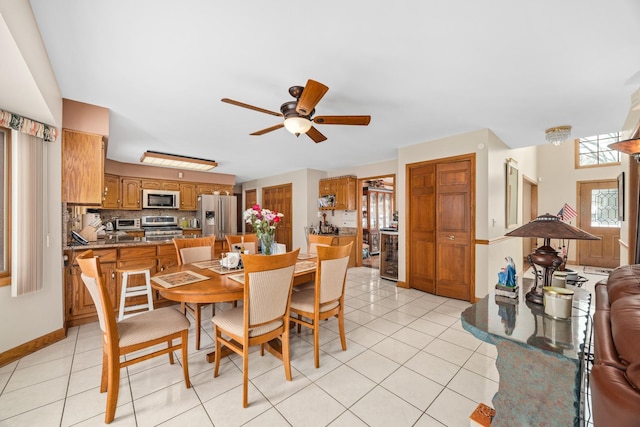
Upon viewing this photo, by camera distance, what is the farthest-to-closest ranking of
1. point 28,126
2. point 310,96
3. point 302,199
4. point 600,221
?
point 302,199, point 600,221, point 28,126, point 310,96

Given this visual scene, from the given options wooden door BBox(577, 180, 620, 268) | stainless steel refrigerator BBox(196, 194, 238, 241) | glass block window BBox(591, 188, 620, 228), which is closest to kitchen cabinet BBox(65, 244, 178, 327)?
stainless steel refrigerator BBox(196, 194, 238, 241)

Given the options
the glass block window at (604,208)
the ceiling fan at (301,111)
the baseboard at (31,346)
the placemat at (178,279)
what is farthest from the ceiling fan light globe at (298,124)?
the glass block window at (604,208)

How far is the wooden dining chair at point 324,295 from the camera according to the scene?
2096mm

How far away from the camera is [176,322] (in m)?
1.86

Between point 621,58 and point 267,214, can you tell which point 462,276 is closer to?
point 621,58

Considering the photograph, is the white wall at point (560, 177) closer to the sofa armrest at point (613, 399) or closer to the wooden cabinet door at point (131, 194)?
the sofa armrest at point (613, 399)

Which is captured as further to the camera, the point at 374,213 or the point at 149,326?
the point at 374,213

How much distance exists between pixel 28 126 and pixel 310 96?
2.48m

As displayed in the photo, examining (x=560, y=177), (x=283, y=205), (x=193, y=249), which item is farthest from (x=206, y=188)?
(x=560, y=177)

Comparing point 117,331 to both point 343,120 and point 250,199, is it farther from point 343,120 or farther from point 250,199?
point 250,199

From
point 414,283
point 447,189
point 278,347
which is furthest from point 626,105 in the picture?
point 278,347

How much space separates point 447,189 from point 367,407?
3110 millimetres

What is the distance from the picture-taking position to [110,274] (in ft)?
10.0

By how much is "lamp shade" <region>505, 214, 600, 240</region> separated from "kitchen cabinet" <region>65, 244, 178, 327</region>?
334cm
